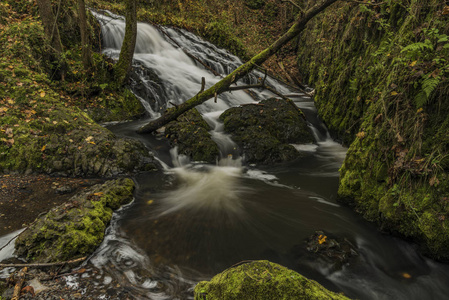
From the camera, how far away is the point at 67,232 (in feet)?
11.1

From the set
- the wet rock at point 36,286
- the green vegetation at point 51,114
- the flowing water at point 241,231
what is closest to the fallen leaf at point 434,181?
the flowing water at point 241,231

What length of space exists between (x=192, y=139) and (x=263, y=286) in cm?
555

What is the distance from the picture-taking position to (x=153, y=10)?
15312 millimetres

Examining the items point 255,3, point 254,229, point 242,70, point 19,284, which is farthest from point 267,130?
point 255,3

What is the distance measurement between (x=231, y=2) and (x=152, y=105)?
46.0ft

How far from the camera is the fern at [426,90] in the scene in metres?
Answer: 3.20

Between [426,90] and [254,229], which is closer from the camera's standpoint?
[426,90]

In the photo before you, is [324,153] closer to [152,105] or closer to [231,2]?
[152,105]

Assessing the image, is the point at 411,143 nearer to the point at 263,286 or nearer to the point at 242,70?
the point at 263,286

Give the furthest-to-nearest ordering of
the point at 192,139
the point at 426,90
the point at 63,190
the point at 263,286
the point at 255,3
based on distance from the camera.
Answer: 1. the point at 255,3
2. the point at 192,139
3. the point at 63,190
4. the point at 426,90
5. the point at 263,286

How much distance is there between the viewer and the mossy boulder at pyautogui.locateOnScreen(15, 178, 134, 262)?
3221mm

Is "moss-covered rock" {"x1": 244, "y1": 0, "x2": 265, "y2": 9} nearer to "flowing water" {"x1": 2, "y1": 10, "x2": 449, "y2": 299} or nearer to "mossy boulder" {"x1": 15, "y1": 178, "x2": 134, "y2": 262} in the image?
"flowing water" {"x1": 2, "y1": 10, "x2": 449, "y2": 299}

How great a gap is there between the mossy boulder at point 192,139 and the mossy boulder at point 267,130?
881 millimetres

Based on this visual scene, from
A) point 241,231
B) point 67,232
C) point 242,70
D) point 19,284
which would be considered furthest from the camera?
point 242,70
